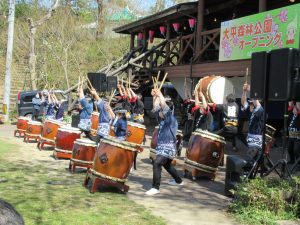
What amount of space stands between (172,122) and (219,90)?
4442mm

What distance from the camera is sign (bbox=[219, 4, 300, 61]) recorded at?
A: 11.4m

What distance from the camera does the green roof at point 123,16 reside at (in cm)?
3528

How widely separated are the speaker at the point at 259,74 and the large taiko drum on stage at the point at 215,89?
4.75 metres

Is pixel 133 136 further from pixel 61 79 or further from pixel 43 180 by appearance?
pixel 61 79

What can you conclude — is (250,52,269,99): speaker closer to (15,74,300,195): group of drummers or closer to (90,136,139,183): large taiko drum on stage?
(15,74,300,195): group of drummers

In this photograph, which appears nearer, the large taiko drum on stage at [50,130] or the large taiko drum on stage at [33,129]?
the large taiko drum on stage at [50,130]

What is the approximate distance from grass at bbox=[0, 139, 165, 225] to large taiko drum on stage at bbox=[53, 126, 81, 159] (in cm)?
175

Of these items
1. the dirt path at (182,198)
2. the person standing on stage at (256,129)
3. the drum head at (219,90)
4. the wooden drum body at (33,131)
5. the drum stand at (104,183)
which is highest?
the drum head at (219,90)

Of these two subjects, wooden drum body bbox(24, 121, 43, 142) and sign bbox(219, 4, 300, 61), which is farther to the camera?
wooden drum body bbox(24, 121, 43, 142)

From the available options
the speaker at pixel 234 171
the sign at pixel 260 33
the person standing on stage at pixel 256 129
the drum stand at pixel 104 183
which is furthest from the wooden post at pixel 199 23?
the drum stand at pixel 104 183

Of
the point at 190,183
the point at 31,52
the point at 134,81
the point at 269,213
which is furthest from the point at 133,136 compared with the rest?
the point at 31,52

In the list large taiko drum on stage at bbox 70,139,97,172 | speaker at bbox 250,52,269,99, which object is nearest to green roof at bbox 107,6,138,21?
large taiko drum on stage at bbox 70,139,97,172

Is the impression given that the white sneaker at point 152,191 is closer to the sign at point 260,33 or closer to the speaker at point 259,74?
the speaker at point 259,74

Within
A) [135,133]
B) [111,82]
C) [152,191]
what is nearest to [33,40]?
[111,82]
